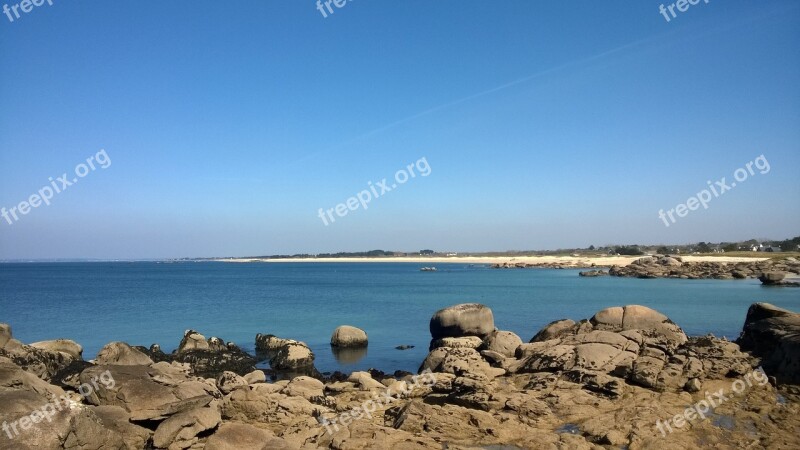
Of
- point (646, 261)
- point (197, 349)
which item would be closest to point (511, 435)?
point (197, 349)

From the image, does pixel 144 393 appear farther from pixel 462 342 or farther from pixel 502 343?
pixel 502 343

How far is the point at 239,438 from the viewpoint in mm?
12023

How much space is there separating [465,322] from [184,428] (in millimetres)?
15538

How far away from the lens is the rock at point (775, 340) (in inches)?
Result: 658

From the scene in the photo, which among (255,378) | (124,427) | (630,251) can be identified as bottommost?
(255,378)

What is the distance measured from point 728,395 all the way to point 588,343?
186 inches

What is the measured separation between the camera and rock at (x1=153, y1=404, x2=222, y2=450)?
1214 cm

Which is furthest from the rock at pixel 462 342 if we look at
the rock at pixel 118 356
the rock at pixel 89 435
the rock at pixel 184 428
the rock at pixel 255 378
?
the rock at pixel 89 435

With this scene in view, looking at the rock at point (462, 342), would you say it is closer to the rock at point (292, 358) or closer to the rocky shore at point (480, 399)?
the rocky shore at point (480, 399)

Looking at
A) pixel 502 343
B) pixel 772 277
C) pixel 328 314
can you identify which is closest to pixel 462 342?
pixel 502 343

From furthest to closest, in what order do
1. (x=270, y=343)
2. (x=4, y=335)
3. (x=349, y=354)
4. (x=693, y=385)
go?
(x=270, y=343)
(x=349, y=354)
(x=4, y=335)
(x=693, y=385)

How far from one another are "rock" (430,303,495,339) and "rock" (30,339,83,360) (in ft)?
57.1

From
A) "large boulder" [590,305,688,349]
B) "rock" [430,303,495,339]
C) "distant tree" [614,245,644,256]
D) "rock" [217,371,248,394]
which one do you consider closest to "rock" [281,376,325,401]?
"rock" [217,371,248,394]

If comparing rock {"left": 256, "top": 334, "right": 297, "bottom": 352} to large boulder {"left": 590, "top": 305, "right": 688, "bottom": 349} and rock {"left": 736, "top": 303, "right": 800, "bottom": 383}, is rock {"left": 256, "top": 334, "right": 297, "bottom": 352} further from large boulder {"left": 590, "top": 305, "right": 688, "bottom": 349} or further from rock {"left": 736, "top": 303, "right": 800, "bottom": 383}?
rock {"left": 736, "top": 303, "right": 800, "bottom": 383}
